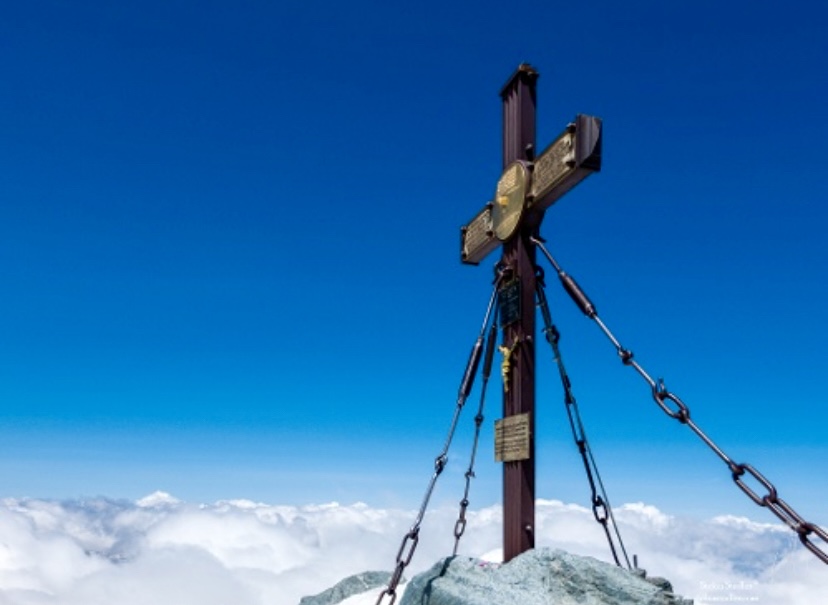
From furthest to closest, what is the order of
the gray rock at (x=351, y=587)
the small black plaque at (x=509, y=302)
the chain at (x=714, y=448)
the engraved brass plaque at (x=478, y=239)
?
the gray rock at (x=351, y=587) < the engraved brass plaque at (x=478, y=239) < the small black plaque at (x=509, y=302) < the chain at (x=714, y=448)

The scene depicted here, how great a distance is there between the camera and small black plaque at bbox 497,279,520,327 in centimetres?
1430

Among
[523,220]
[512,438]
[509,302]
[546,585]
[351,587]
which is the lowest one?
[351,587]

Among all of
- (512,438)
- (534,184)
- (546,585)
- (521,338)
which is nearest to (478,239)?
(534,184)

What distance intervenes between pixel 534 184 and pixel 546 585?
241 inches

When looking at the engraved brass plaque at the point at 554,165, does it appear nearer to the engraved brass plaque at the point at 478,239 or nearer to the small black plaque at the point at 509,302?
the small black plaque at the point at 509,302

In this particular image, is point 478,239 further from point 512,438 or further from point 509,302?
point 512,438

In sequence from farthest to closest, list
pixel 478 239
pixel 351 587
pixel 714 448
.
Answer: pixel 351 587, pixel 478 239, pixel 714 448

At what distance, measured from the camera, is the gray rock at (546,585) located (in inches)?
454

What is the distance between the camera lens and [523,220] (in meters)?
14.4

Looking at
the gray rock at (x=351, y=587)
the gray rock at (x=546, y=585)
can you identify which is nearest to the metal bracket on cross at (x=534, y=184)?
the gray rock at (x=546, y=585)

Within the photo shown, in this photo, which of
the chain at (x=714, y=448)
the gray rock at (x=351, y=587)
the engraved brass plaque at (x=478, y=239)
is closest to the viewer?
the chain at (x=714, y=448)

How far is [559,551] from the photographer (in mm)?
12266

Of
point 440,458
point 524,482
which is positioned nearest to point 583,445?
point 524,482

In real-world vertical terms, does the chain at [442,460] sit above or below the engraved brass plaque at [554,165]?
below
